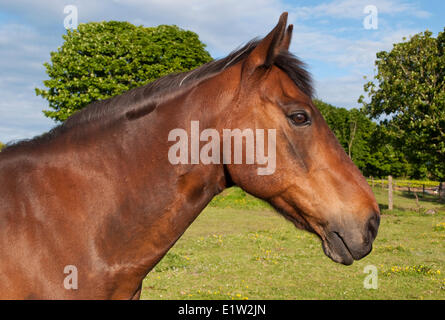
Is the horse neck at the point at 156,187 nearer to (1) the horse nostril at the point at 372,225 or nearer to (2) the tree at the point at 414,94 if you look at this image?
(1) the horse nostril at the point at 372,225

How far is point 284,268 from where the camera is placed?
927 cm

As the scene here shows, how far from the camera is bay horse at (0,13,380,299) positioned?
2.24 m

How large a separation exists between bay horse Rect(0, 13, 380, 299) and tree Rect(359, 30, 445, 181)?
19131mm

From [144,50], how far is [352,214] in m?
23.2

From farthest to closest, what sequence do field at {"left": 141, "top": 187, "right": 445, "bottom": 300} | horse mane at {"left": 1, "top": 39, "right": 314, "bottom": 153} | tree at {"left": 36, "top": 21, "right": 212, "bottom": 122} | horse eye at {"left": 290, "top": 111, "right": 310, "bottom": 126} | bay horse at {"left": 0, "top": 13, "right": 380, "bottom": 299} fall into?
tree at {"left": 36, "top": 21, "right": 212, "bottom": 122} < field at {"left": 141, "top": 187, "right": 445, "bottom": 300} < horse mane at {"left": 1, "top": 39, "right": 314, "bottom": 153} < horse eye at {"left": 290, "top": 111, "right": 310, "bottom": 126} < bay horse at {"left": 0, "top": 13, "right": 380, "bottom": 299}

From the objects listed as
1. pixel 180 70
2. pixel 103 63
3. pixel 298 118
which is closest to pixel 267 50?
pixel 298 118

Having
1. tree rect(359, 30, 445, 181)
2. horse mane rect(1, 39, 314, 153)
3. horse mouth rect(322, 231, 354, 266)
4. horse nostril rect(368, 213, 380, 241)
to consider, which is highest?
tree rect(359, 30, 445, 181)

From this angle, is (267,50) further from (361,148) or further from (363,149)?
(363,149)

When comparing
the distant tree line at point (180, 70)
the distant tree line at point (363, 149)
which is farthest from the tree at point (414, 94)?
the distant tree line at point (363, 149)

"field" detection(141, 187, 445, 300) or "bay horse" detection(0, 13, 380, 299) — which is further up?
"bay horse" detection(0, 13, 380, 299)

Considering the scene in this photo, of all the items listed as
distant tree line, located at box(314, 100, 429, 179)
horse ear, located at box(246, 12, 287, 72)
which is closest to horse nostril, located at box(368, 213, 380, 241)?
horse ear, located at box(246, 12, 287, 72)

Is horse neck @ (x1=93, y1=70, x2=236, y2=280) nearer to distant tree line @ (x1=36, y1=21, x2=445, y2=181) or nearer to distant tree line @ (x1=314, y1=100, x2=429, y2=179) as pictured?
distant tree line @ (x1=36, y1=21, x2=445, y2=181)

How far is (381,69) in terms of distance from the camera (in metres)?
21.2
